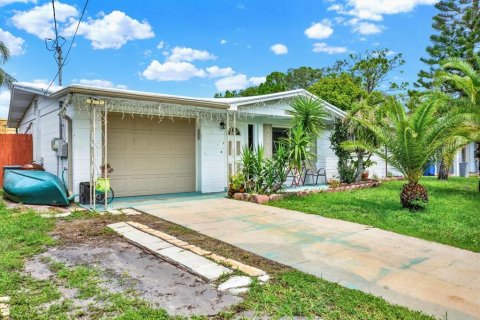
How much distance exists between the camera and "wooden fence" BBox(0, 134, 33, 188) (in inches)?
510

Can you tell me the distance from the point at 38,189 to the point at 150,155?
3.28 metres

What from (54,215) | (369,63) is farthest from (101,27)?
(369,63)

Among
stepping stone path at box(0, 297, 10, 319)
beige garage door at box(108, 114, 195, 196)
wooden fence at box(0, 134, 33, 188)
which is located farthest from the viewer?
wooden fence at box(0, 134, 33, 188)

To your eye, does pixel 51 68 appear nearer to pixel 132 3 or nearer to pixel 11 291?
pixel 132 3

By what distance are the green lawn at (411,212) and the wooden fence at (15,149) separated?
10203 mm

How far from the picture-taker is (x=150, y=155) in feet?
34.6

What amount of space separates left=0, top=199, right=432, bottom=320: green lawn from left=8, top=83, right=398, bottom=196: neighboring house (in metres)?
4.54

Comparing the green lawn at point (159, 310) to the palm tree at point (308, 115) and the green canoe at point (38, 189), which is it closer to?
the green canoe at point (38, 189)

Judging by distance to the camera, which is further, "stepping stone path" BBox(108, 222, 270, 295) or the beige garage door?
the beige garage door

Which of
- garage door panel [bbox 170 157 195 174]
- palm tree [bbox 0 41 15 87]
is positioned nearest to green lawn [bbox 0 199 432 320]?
garage door panel [bbox 170 157 195 174]

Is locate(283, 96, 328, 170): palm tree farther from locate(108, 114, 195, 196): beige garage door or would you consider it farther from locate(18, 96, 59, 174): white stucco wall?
locate(18, 96, 59, 174): white stucco wall

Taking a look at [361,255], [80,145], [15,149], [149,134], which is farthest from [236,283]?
[15,149]

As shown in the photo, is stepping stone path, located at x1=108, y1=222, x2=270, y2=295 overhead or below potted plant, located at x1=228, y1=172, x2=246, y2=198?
below

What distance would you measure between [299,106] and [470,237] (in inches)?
203
